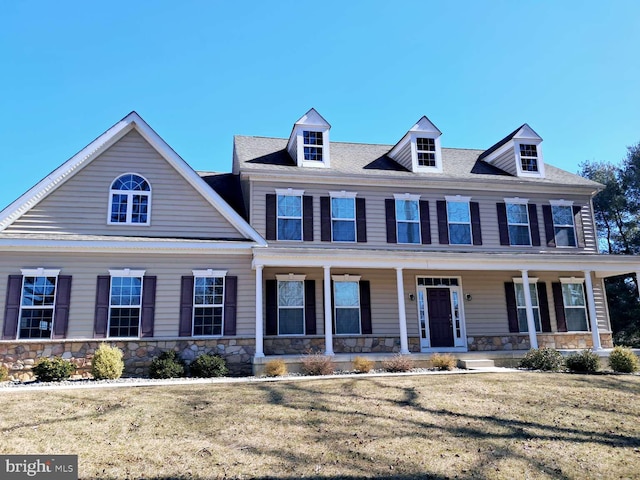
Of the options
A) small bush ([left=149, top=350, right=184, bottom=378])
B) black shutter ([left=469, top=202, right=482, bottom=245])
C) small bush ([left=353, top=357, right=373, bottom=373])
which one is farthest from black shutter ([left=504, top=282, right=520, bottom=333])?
small bush ([left=149, top=350, right=184, bottom=378])

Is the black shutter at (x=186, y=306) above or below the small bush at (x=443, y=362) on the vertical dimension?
above

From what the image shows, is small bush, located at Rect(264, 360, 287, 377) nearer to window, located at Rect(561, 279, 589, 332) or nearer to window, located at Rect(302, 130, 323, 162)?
window, located at Rect(302, 130, 323, 162)

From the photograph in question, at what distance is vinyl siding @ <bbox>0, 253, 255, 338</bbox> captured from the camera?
1302cm

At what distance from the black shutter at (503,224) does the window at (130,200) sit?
11884mm

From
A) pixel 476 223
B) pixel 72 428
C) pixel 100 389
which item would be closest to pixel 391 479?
pixel 72 428

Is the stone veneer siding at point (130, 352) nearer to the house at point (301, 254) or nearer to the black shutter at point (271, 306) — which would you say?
the house at point (301, 254)

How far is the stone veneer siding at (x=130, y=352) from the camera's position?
1250cm

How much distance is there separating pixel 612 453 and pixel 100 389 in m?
9.16

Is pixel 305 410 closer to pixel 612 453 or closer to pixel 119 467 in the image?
pixel 119 467

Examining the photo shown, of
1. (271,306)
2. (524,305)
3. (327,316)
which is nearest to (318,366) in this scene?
(327,316)

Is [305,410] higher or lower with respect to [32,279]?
lower

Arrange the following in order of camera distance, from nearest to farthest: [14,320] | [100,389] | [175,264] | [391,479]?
[391,479] < [100,389] < [14,320] < [175,264]

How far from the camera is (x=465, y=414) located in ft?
26.7

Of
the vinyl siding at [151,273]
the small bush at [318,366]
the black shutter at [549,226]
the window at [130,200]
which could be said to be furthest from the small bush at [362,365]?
the black shutter at [549,226]
